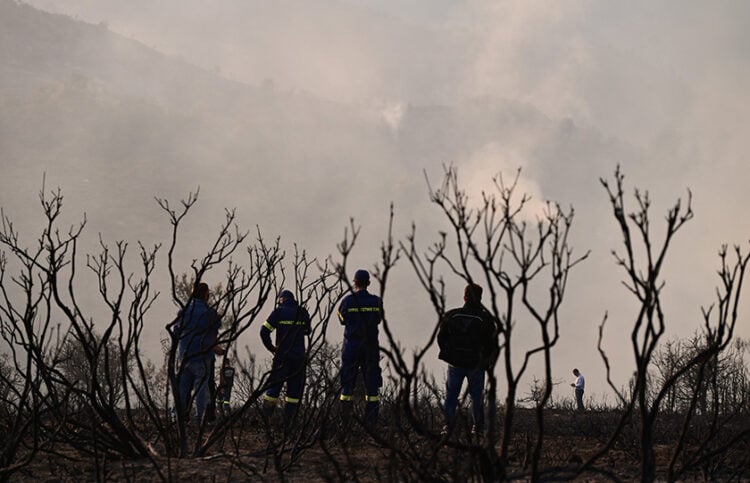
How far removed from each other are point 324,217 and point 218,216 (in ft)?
93.3

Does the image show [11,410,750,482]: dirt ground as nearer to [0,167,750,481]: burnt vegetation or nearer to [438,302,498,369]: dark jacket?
[0,167,750,481]: burnt vegetation

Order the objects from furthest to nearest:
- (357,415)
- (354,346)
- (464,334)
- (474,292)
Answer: (354,346)
(464,334)
(357,415)
(474,292)

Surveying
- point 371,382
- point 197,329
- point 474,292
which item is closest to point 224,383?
point 197,329

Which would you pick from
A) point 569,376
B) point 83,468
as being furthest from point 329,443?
point 569,376

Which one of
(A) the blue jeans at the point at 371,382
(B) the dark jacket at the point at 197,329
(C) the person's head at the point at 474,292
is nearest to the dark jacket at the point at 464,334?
(C) the person's head at the point at 474,292

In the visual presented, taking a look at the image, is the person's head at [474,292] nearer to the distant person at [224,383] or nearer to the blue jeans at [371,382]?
the blue jeans at [371,382]

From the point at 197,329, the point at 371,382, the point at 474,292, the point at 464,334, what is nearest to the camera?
the point at 474,292

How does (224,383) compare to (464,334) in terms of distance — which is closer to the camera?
Result: (224,383)

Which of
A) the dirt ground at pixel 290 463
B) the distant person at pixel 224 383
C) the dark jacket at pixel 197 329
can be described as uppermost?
the dark jacket at pixel 197 329

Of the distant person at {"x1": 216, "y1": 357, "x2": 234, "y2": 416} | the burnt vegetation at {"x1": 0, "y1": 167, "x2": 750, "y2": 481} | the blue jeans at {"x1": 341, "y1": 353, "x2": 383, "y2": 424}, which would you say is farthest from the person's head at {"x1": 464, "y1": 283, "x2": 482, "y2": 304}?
the distant person at {"x1": 216, "y1": 357, "x2": 234, "y2": 416}

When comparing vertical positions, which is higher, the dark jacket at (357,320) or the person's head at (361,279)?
the person's head at (361,279)

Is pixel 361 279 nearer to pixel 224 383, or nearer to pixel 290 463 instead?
pixel 224 383

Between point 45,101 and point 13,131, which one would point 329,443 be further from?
point 45,101

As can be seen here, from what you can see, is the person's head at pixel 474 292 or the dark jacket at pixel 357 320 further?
the dark jacket at pixel 357 320
